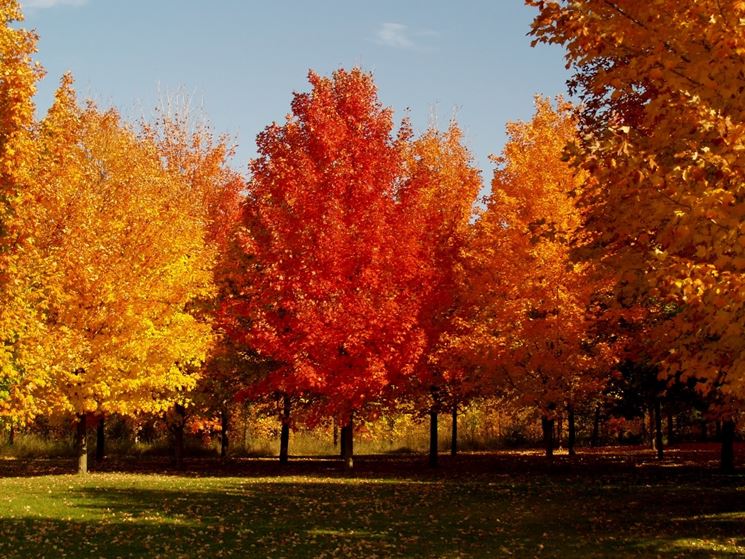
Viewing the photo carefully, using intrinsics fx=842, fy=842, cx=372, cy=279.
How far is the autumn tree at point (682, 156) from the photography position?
28.4ft

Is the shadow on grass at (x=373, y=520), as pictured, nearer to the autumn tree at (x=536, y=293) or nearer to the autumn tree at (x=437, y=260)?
the autumn tree at (x=536, y=293)

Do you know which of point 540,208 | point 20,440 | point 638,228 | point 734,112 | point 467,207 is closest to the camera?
point 734,112

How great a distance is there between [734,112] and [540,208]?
16608mm

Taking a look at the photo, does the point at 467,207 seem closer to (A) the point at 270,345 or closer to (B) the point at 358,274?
(B) the point at 358,274

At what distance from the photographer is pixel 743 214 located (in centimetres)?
878

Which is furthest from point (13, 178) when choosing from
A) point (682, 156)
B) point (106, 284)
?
point (682, 156)

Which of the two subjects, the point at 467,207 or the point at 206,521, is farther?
the point at 467,207

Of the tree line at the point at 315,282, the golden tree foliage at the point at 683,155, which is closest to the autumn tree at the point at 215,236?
the tree line at the point at 315,282

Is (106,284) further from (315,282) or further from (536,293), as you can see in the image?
(536,293)

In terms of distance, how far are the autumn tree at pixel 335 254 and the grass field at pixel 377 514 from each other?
346 centimetres

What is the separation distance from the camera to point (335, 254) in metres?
24.3

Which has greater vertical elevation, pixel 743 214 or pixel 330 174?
pixel 330 174

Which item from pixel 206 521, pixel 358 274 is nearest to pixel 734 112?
pixel 206 521

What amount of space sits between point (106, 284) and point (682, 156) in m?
17.7
